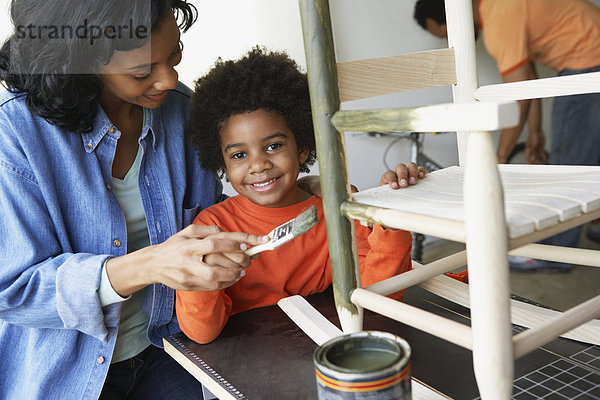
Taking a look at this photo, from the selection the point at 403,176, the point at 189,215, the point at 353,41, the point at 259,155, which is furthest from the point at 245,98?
the point at 353,41

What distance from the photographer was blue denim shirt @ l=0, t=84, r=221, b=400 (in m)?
0.83

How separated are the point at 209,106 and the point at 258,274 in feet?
1.08

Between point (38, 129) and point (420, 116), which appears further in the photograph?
point (38, 129)

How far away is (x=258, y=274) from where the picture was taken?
1030 millimetres

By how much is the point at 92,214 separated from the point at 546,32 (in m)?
1.99

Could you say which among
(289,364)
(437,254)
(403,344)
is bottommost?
(437,254)

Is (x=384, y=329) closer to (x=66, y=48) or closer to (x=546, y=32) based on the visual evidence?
(x=66, y=48)

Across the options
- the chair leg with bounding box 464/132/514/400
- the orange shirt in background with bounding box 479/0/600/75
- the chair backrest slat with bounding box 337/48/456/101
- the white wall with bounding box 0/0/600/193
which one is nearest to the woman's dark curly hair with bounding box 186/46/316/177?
the chair backrest slat with bounding box 337/48/456/101

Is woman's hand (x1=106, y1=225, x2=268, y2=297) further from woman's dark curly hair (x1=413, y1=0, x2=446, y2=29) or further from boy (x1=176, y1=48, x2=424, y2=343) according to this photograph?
woman's dark curly hair (x1=413, y1=0, x2=446, y2=29)

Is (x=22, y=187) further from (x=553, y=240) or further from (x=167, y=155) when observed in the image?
(x=553, y=240)

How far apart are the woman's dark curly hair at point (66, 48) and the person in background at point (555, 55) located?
167 centimetres

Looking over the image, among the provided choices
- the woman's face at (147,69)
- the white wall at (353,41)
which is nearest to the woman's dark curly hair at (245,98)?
the woman's face at (147,69)

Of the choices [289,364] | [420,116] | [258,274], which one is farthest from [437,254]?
[420,116]

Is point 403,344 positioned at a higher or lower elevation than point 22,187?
lower
